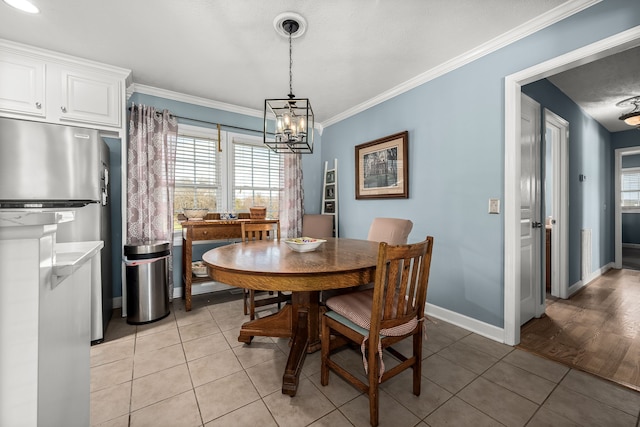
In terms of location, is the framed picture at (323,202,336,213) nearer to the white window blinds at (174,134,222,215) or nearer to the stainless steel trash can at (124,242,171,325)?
the white window blinds at (174,134,222,215)

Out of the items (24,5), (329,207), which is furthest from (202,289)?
(24,5)

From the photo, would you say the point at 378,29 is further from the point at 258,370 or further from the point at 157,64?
the point at 258,370

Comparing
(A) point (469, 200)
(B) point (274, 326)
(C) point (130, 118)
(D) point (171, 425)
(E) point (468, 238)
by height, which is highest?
(C) point (130, 118)

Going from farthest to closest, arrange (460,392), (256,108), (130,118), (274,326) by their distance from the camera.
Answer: (256,108) → (130,118) → (274,326) → (460,392)

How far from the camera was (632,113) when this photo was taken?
305 cm

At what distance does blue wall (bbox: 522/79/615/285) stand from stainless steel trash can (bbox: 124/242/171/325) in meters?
3.99

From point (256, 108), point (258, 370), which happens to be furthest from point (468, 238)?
point (256, 108)

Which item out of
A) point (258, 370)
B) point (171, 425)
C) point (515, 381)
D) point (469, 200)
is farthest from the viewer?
point (469, 200)

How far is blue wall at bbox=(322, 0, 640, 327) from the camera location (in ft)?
6.16

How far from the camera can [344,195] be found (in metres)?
3.96

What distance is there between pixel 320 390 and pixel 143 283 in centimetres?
198

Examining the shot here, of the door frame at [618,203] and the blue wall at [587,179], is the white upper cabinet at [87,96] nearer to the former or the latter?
the blue wall at [587,179]

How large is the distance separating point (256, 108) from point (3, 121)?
244cm

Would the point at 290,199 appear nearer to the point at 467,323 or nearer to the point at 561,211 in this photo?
the point at 467,323
